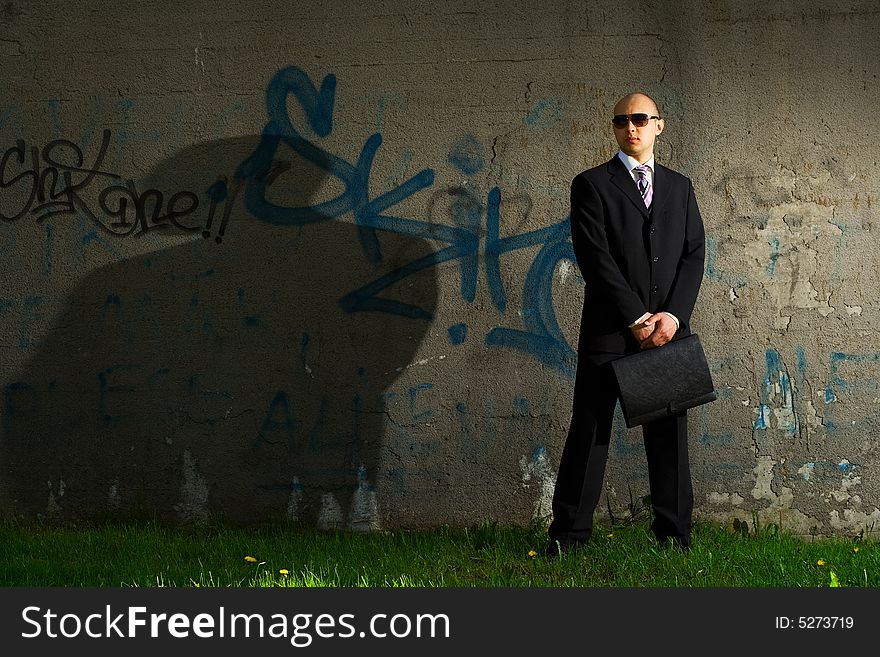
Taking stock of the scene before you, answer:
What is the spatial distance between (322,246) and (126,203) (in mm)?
924

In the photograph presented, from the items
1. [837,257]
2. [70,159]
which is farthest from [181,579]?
[837,257]

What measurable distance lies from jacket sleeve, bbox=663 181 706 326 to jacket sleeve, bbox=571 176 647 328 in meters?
0.14

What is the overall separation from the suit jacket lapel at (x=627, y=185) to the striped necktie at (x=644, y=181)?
3 cm

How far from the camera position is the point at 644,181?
3668 mm

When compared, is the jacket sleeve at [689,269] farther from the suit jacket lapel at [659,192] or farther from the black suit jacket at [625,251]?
the suit jacket lapel at [659,192]

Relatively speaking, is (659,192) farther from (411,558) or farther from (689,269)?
(411,558)

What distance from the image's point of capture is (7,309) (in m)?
4.39

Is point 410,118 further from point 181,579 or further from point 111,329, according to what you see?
point 181,579

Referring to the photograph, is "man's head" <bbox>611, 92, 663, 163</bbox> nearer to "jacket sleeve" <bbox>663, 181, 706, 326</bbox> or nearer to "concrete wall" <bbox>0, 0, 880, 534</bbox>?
"jacket sleeve" <bbox>663, 181, 706, 326</bbox>

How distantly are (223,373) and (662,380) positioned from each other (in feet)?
6.45

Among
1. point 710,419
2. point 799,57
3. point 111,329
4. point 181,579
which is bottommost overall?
point 181,579

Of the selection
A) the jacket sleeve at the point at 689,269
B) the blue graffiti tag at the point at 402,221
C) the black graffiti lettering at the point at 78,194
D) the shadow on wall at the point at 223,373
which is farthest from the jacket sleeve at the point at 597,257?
the black graffiti lettering at the point at 78,194

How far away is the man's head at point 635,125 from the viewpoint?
3.61 metres

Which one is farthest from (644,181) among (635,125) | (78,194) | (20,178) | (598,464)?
(20,178)
